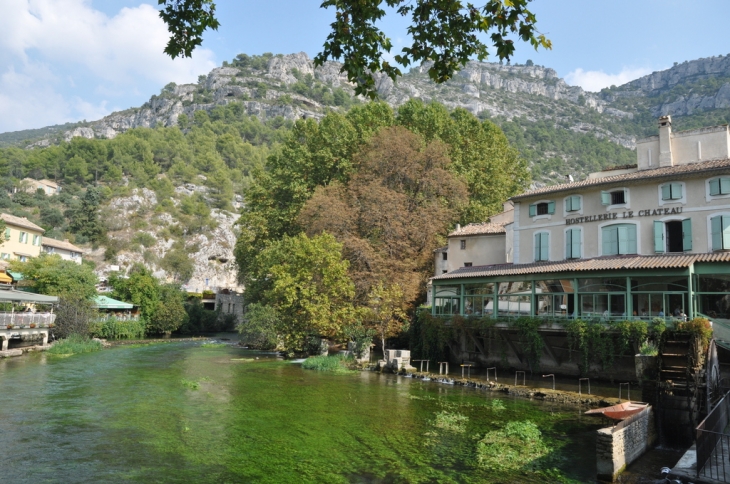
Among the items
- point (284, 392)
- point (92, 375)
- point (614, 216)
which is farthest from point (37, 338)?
point (614, 216)

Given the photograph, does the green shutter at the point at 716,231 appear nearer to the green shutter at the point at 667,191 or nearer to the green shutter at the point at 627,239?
the green shutter at the point at 667,191

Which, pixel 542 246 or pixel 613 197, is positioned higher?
pixel 613 197

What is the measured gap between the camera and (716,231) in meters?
25.2

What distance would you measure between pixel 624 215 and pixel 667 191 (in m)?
2.38

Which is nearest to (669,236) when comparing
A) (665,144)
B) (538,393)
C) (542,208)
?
(665,144)

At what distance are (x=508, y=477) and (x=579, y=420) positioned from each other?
23.1ft

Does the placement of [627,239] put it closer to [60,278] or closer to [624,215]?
[624,215]

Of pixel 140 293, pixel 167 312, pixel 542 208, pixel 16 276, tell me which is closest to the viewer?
pixel 542 208

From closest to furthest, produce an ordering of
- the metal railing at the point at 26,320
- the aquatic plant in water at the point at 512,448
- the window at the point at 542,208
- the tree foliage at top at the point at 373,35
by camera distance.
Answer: the tree foliage at top at the point at 373,35
the aquatic plant in water at the point at 512,448
the metal railing at the point at 26,320
the window at the point at 542,208

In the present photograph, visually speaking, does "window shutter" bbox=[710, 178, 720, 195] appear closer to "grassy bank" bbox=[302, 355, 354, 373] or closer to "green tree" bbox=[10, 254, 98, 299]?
"grassy bank" bbox=[302, 355, 354, 373]

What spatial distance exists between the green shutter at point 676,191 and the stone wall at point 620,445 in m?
17.5

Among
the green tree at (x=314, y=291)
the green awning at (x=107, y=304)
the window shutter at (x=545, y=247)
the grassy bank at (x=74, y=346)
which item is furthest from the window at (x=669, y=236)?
the green awning at (x=107, y=304)

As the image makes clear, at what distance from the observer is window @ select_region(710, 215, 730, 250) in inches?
979

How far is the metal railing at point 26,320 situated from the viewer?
101ft
